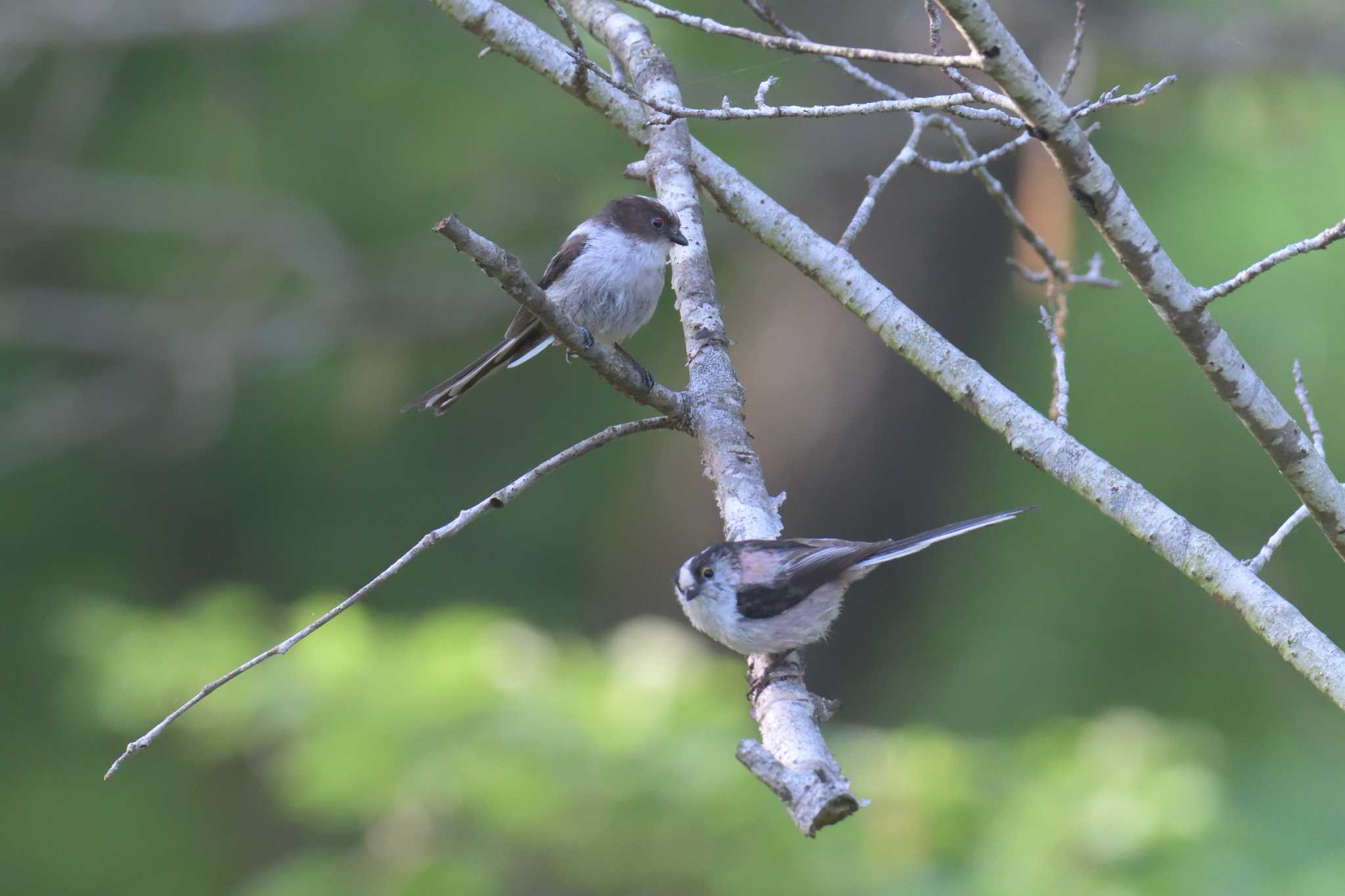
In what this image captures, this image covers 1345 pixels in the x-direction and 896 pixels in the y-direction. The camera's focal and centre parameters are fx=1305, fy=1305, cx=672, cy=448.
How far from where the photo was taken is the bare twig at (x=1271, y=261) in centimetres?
230

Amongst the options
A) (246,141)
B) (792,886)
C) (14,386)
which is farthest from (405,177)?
(792,886)

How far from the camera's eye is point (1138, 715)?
6238 millimetres

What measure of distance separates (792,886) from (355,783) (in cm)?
172

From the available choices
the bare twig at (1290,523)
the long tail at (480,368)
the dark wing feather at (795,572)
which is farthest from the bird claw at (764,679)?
the long tail at (480,368)

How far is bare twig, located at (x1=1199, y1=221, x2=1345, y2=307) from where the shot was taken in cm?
230

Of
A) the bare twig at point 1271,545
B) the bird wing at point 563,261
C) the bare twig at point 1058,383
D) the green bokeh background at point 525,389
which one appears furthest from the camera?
the green bokeh background at point 525,389

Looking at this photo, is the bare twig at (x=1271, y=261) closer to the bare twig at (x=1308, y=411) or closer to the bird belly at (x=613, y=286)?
the bare twig at (x=1308, y=411)

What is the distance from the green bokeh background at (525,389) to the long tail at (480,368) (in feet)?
6.78

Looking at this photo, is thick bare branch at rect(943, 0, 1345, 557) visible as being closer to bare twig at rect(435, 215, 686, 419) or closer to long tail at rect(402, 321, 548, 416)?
bare twig at rect(435, 215, 686, 419)

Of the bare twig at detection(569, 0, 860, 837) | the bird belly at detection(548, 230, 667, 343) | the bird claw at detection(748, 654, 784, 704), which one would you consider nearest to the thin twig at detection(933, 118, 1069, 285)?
the bare twig at detection(569, 0, 860, 837)

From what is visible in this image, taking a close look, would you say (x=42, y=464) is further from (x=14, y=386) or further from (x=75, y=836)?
(x=75, y=836)

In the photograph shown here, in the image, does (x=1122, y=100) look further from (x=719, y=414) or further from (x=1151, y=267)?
(x=719, y=414)

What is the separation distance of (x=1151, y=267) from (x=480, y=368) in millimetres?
2246

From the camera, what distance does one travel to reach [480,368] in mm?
4062
